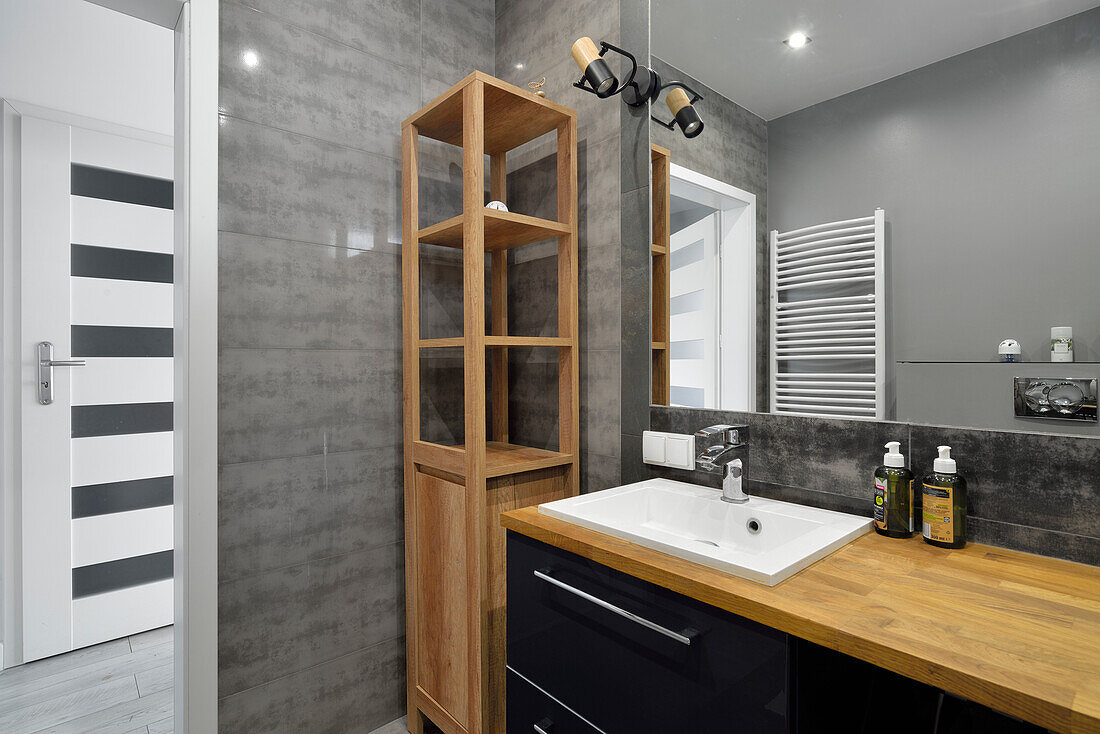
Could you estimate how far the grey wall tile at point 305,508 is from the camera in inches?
60.5

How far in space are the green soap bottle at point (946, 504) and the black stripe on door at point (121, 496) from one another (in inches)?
116

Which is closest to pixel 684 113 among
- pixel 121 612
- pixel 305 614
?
pixel 305 614

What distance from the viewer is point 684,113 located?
60.0 inches

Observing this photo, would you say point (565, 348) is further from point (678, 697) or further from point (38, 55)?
point (38, 55)

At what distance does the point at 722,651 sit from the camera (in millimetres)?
815

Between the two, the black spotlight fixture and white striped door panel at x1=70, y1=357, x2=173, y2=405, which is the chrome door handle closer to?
white striped door panel at x1=70, y1=357, x2=173, y2=405

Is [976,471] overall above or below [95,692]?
above

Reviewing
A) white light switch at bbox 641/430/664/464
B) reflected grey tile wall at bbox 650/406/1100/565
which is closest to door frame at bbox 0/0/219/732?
white light switch at bbox 641/430/664/464

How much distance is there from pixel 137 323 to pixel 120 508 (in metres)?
0.83

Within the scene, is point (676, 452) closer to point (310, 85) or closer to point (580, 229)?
point (580, 229)

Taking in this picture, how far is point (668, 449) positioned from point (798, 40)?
104 cm

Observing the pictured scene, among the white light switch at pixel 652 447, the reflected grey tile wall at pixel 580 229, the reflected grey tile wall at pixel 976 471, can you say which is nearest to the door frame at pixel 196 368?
the reflected grey tile wall at pixel 580 229

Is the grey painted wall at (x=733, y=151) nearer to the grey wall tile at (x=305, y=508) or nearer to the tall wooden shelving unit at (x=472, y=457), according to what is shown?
the tall wooden shelving unit at (x=472, y=457)

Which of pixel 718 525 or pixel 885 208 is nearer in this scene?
pixel 885 208
